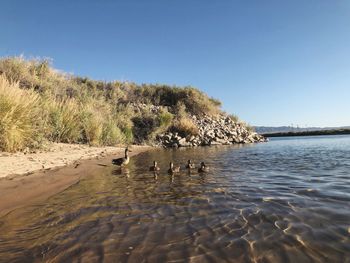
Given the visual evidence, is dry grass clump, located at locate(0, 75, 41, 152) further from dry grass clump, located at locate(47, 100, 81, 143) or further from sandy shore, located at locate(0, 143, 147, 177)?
dry grass clump, located at locate(47, 100, 81, 143)

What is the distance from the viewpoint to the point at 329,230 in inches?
160

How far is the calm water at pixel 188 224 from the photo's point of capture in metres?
3.54

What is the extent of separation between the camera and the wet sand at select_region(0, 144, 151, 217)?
6024mm

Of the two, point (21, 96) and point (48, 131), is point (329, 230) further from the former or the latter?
point (48, 131)

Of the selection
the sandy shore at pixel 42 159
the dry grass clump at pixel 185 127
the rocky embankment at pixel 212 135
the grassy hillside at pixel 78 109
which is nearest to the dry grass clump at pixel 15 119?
the grassy hillside at pixel 78 109

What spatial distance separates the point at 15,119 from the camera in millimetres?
9984

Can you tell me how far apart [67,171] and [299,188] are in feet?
20.1

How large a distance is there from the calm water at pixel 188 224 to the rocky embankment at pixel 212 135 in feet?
54.8

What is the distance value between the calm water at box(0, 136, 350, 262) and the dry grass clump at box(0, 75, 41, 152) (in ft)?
11.7

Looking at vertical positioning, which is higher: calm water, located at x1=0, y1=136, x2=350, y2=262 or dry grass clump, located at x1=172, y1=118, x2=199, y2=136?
dry grass clump, located at x1=172, y1=118, x2=199, y2=136

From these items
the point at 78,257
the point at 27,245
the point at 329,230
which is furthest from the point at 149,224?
the point at 329,230

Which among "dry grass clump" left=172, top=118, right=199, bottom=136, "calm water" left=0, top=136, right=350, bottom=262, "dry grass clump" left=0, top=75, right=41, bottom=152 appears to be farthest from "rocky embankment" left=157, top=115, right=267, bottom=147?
"calm water" left=0, top=136, right=350, bottom=262

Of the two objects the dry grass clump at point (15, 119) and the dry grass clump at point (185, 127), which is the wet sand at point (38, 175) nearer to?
the dry grass clump at point (15, 119)

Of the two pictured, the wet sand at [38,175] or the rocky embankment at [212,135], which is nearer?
the wet sand at [38,175]
